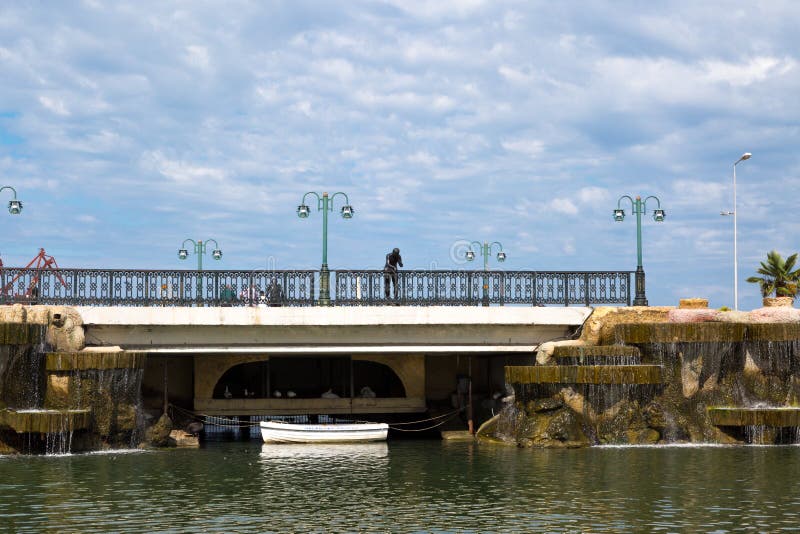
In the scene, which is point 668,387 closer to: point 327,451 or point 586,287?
point 586,287

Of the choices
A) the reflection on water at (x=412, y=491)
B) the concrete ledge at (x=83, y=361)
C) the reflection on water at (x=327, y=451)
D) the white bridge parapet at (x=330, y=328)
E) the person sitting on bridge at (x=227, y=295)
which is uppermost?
the person sitting on bridge at (x=227, y=295)

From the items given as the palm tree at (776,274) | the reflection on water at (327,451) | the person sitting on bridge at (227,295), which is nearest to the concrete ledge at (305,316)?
the person sitting on bridge at (227,295)

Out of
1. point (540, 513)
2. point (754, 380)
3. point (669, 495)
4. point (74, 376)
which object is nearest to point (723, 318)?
point (754, 380)

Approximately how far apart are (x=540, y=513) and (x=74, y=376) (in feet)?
56.5

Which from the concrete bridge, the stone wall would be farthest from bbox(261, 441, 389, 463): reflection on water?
the stone wall

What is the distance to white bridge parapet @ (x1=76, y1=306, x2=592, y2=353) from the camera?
32.8 m

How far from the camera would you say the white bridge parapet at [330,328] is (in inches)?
1289

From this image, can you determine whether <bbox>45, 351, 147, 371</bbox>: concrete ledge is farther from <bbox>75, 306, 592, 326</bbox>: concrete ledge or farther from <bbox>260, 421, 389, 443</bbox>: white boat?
<bbox>260, 421, 389, 443</bbox>: white boat

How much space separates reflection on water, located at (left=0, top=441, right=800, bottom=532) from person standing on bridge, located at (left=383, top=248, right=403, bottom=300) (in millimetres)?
6552

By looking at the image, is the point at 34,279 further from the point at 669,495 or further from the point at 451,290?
the point at 669,495

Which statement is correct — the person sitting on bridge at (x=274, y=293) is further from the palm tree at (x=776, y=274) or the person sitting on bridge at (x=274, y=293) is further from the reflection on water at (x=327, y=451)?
the palm tree at (x=776, y=274)

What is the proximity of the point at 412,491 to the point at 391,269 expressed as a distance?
13934 mm

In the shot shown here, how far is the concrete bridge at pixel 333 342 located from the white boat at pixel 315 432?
2.48 m

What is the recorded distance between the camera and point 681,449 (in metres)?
29.9
